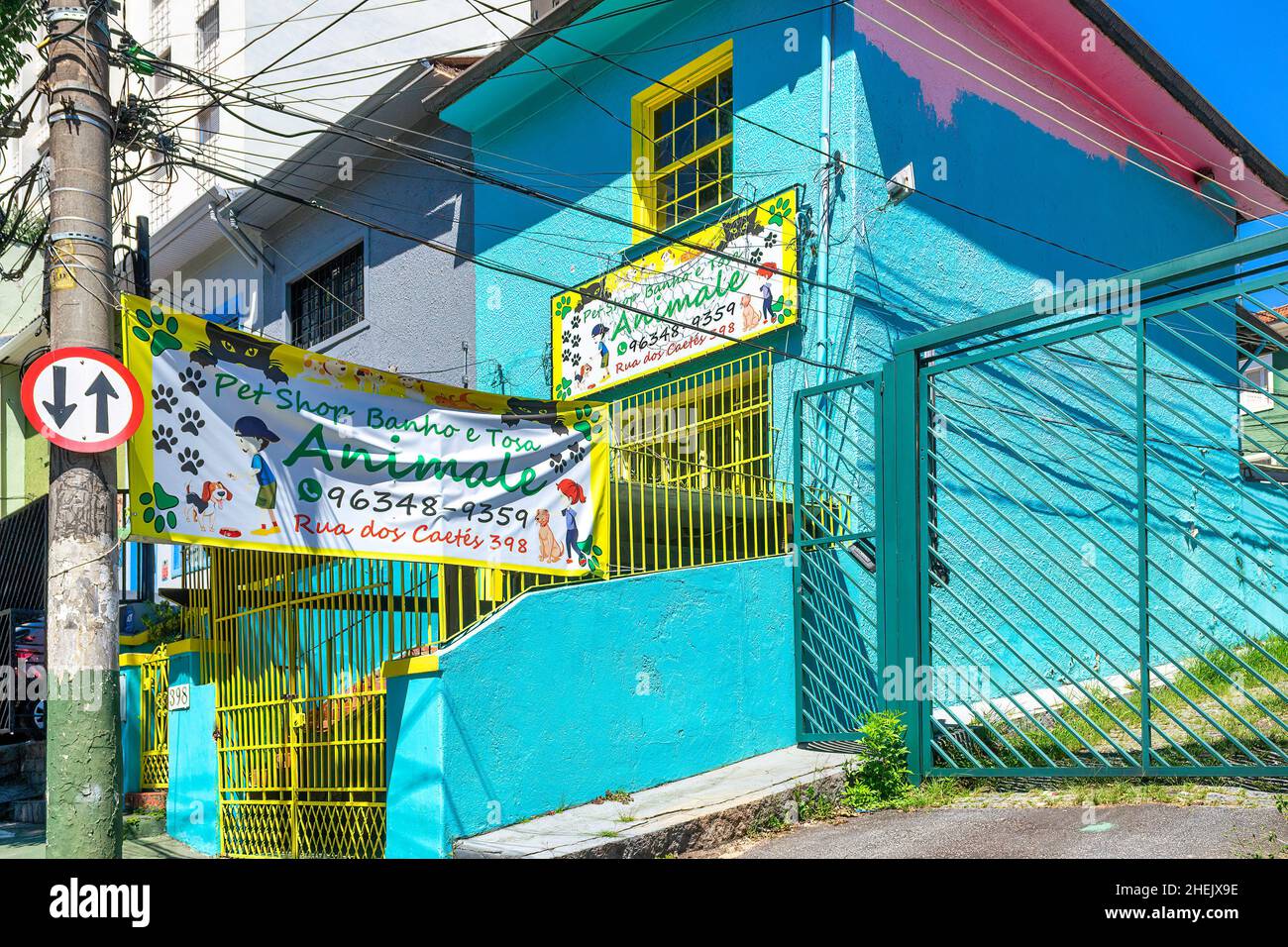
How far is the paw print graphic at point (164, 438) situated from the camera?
702 centimetres

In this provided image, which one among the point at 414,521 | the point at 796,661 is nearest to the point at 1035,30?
the point at 796,661

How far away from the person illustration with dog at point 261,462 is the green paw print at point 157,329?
631 millimetres

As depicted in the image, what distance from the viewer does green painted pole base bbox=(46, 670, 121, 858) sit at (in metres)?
6.03

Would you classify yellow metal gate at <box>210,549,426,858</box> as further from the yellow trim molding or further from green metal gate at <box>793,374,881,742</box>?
green metal gate at <box>793,374,881,742</box>

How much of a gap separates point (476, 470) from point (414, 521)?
62 cm

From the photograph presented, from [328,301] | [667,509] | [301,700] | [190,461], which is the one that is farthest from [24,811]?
[328,301]

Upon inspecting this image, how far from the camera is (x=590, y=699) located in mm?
8641

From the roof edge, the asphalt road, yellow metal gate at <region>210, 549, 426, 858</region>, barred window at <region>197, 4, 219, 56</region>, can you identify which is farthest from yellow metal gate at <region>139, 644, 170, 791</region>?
barred window at <region>197, 4, 219, 56</region>

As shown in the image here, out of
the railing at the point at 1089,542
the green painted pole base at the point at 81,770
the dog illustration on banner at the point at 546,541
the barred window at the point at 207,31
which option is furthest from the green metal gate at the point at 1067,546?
the barred window at the point at 207,31

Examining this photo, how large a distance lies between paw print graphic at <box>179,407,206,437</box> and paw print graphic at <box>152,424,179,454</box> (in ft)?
0.32

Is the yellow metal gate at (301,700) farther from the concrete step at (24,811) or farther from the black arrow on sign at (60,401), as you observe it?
the black arrow on sign at (60,401)

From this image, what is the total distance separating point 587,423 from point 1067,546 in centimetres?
378

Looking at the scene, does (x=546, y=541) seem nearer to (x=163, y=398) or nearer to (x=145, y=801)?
(x=163, y=398)
